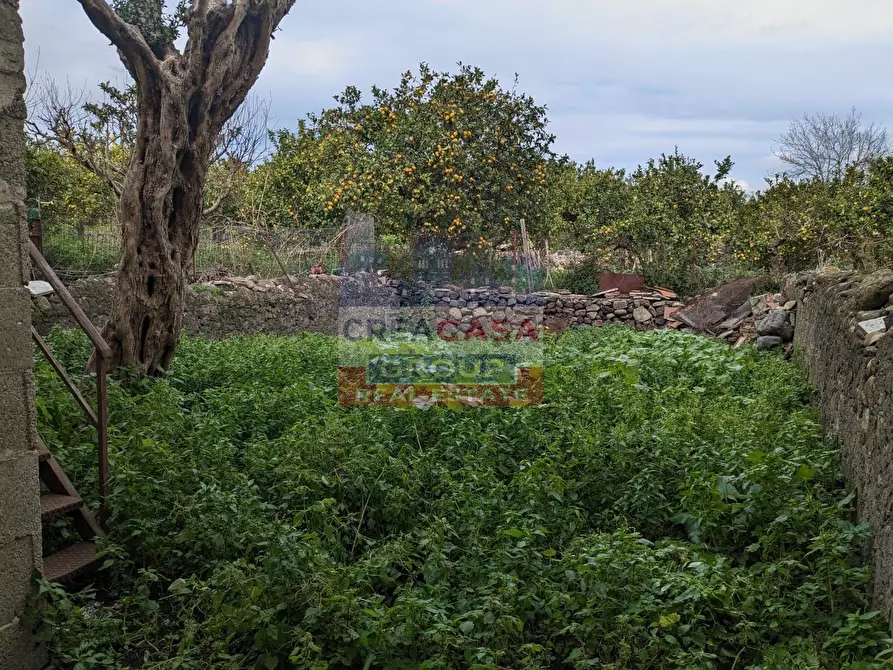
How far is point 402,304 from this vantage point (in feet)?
51.2

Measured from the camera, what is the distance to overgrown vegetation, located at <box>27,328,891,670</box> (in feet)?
9.95

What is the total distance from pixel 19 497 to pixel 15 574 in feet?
1.09

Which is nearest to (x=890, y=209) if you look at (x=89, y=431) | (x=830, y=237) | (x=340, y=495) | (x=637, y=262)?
(x=830, y=237)

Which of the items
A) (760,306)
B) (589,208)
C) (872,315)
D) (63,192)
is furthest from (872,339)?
(589,208)

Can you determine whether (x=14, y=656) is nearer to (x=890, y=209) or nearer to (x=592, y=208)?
(x=890, y=209)

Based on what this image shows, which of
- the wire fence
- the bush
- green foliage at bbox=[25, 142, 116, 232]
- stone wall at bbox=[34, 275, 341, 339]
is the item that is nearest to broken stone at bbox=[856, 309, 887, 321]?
stone wall at bbox=[34, 275, 341, 339]

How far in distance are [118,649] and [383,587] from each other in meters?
1.24

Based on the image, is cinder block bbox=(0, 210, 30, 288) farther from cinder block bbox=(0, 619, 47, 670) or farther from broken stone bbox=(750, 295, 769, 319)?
broken stone bbox=(750, 295, 769, 319)

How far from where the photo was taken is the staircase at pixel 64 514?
12.0ft

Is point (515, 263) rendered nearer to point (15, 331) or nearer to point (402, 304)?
point (402, 304)

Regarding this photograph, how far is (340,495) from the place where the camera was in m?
4.52

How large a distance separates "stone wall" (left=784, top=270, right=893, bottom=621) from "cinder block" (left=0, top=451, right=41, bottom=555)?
365 cm

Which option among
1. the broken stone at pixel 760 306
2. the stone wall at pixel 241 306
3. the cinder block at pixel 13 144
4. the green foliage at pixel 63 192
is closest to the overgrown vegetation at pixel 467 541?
the cinder block at pixel 13 144

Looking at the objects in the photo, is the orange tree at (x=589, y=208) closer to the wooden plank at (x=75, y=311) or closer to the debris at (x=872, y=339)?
the debris at (x=872, y=339)
